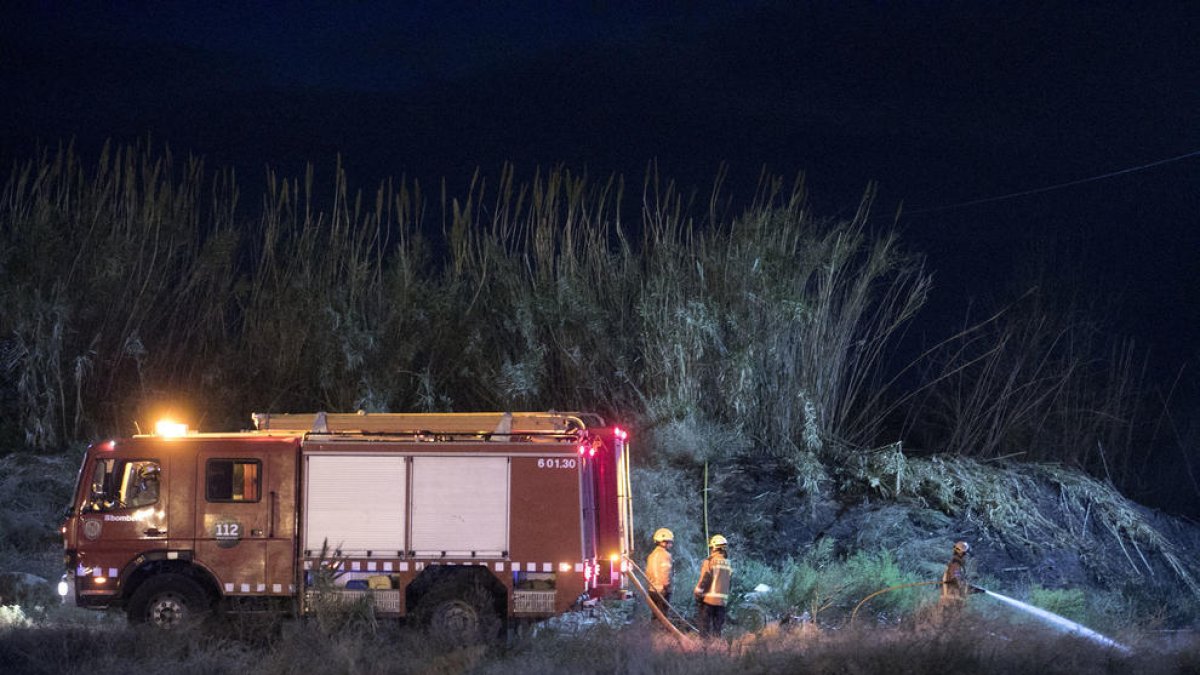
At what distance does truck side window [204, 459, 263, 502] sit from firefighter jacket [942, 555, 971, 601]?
6694mm

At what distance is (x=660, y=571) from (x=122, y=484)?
536cm

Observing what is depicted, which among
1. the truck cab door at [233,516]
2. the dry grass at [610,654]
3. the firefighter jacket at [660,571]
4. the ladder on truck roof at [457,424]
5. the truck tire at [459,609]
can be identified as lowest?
the dry grass at [610,654]

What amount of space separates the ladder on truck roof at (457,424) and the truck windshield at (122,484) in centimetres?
160

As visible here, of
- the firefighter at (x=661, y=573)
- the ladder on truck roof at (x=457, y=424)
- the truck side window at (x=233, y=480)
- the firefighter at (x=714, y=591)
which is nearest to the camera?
→ the firefighter at (x=714, y=591)

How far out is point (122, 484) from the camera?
12797 millimetres

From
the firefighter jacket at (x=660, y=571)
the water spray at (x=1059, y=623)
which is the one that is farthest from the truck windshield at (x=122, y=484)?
the water spray at (x=1059, y=623)

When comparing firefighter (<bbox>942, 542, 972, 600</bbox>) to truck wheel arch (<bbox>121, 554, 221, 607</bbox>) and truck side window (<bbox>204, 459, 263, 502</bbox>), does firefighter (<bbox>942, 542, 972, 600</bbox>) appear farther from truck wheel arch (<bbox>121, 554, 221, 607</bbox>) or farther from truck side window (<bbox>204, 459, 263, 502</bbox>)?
truck wheel arch (<bbox>121, 554, 221, 607</bbox>)

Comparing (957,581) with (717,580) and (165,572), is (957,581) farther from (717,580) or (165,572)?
(165,572)

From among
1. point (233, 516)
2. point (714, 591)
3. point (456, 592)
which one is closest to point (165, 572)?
point (233, 516)

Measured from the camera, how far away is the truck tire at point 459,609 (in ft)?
40.9

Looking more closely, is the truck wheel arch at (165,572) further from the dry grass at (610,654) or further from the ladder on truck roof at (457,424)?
the ladder on truck roof at (457,424)

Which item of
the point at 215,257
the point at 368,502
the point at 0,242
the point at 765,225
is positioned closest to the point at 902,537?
the point at 765,225

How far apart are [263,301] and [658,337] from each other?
255 inches

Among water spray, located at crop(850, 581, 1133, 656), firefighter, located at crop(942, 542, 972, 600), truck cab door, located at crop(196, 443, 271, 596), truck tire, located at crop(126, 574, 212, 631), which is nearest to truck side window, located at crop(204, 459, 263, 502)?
truck cab door, located at crop(196, 443, 271, 596)
